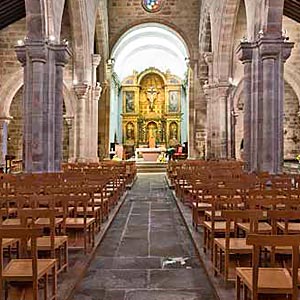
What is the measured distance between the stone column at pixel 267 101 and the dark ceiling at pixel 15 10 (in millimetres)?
6132

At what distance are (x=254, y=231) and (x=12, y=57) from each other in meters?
19.3

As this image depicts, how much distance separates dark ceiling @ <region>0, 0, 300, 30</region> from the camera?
1659 centimetres

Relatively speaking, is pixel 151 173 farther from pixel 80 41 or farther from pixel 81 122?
pixel 80 41

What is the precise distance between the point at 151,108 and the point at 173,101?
7.04ft

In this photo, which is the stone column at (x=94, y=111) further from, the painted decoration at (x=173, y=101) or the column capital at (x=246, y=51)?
the painted decoration at (x=173, y=101)

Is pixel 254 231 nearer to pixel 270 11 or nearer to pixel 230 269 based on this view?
pixel 230 269

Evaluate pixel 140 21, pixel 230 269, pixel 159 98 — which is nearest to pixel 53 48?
pixel 230 269

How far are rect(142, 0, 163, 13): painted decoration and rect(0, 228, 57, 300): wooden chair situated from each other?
25728mm

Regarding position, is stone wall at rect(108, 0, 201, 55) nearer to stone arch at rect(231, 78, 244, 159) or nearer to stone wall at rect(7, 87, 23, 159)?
stone arch at rect(231, 78, 244, 159)

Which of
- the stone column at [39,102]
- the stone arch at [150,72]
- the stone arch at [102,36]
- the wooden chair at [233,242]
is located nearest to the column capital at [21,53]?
the stone column at [39,102]

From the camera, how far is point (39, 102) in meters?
12.1

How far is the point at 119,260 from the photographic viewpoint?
17.9 ft

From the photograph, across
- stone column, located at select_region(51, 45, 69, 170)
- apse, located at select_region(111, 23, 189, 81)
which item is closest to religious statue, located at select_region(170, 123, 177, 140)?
apse, located at select_region(111, 23, 189, 81)

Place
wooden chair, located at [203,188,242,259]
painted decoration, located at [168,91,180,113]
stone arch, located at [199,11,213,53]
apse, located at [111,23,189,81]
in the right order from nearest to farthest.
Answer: wooden chair, located at [203,188,242,259] < stone arch, located at [199,11,213,53] < apse, located at [111,23,189,81] < painted decoration, located at [168,91,180,113]
